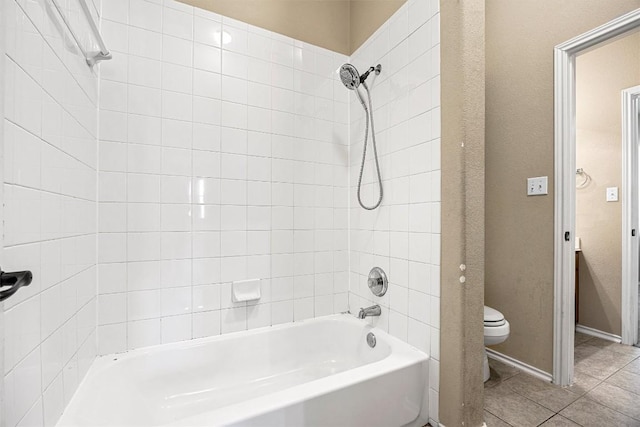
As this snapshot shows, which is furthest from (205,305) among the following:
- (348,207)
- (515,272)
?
(515,272)

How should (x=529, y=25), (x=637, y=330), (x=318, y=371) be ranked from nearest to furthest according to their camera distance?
1. (x=318, y=371)
2. (x=529, y=25)
3. (x=637, y=330)

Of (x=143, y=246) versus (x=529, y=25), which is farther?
(x=529, y=25)

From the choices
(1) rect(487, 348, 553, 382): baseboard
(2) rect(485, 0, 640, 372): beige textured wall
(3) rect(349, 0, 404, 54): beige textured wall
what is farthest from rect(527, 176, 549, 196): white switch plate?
(3) rect(349, 0, 404, 54): beige textured wall

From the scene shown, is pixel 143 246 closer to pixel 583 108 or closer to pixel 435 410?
pixel 435 410

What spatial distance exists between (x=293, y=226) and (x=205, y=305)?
0.66 meters

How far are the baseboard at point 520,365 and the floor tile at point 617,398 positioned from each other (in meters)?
0.20

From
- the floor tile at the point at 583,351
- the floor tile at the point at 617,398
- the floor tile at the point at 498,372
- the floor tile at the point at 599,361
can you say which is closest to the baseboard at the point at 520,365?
the floor tile at the point at 498,372

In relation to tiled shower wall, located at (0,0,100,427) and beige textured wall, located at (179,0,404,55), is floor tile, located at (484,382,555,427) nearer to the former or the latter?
tiled shower wall, located at (0,0,100,427)

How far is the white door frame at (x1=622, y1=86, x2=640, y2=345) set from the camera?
2279 millimetres

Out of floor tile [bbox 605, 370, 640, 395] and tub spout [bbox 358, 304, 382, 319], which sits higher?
tub spout [bbox 358, 304, 382, 319]

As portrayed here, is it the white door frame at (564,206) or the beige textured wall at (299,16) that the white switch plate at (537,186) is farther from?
the beige textured wall at (299,16)

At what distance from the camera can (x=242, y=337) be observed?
63.7 inches

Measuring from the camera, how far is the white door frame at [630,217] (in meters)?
2.28

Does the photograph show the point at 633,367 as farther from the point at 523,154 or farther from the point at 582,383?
the point at 523,154
